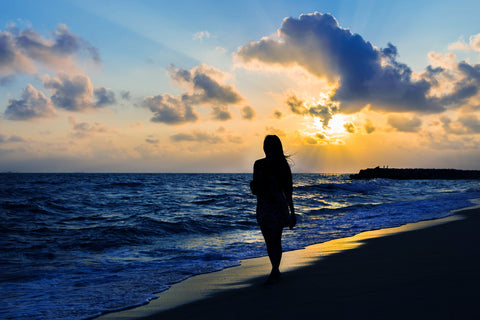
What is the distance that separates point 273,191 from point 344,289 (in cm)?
159

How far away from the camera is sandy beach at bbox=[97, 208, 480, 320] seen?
3.35 metres

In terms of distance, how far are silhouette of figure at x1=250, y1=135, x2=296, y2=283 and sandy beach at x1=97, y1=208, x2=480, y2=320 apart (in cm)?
76

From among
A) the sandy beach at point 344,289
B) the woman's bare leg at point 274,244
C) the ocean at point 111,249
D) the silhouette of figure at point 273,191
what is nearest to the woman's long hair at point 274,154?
the silhouette of figure at point 273,191

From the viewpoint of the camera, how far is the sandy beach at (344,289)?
11.0 feet

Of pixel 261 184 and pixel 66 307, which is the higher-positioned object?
pixel 261 184

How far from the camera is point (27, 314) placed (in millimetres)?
4383

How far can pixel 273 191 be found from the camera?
4879 millimetres

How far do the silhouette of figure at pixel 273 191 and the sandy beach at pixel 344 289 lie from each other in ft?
2.50

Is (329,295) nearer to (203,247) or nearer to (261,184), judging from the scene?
(261,184)

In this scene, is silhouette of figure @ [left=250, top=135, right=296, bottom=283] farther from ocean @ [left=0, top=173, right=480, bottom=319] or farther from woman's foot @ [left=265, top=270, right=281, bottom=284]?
ocean @ [left=0, top=173, right=480, bottom=319]

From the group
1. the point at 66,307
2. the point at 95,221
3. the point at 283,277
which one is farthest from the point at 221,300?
the point at 95,221

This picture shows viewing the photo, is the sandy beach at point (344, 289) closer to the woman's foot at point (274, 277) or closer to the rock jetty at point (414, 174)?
the woman's foot at point (274, 277)

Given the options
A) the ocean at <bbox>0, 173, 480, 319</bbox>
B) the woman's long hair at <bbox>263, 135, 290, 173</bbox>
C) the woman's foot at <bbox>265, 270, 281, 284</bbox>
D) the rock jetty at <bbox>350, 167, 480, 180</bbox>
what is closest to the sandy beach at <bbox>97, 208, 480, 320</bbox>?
the woman's foot at <bbox>265, 270, 281, 284</bbox>

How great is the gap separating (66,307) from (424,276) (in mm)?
4942
